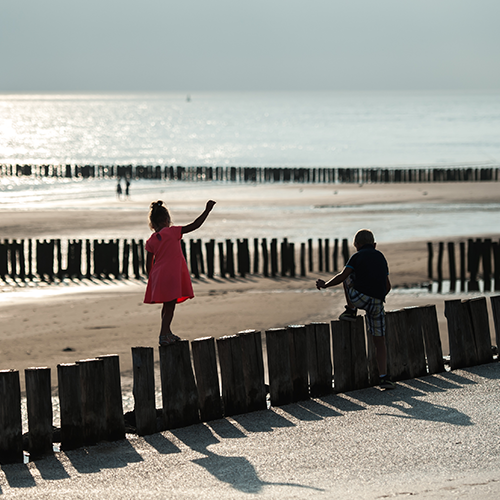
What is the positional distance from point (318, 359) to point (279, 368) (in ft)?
1.36

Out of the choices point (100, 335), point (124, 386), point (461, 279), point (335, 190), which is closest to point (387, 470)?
point (124, 386)

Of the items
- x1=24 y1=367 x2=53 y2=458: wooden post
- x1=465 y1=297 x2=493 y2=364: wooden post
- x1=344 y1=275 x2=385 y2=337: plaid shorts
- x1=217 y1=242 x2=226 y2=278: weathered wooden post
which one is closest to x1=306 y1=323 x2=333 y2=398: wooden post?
x1=344 y1=275 x2=385 y2=337: plaid shorts

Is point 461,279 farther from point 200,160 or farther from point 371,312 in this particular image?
point 200,160

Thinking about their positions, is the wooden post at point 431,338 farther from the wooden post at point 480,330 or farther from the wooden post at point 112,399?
the wooden post at point 112,399

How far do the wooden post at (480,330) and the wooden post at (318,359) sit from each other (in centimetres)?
176

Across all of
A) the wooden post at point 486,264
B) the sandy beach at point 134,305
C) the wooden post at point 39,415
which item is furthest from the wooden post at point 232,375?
the wooden post at point 486,264

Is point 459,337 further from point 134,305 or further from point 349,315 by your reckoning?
point 134,305

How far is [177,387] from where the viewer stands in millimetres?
6457

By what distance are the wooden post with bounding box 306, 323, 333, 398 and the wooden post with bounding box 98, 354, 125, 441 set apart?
1835 millimetres

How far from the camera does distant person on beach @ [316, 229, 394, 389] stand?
22.9 feet

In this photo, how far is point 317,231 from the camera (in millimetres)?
25734

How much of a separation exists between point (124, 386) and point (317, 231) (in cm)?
1706

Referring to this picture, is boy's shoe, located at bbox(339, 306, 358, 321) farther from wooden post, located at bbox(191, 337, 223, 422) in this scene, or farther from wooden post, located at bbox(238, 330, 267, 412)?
wooden post, located at bbox(191, 337, 223, 422)

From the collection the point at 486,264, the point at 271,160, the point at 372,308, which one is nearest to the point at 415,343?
the point at 372,308
